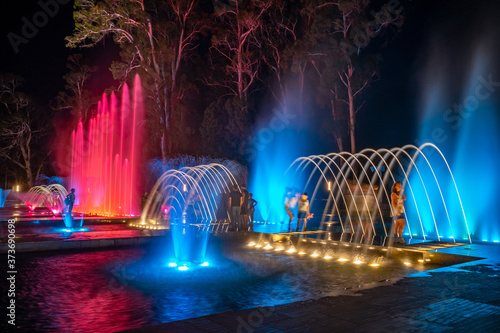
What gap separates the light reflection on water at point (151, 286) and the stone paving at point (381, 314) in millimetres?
739

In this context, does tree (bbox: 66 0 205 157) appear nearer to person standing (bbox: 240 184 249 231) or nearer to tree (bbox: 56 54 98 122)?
tree (bbox: 56 54 98 122)

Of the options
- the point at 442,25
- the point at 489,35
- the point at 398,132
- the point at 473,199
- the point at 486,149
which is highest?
the point at 442,25

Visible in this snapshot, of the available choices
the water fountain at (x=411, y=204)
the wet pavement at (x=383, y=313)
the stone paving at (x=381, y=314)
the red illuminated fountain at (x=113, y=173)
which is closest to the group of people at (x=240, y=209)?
the water fountain at (x=411, y=204)

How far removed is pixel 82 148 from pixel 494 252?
47.8 m

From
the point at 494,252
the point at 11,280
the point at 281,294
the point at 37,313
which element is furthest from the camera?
the point at 494,252

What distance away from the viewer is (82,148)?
165 feet

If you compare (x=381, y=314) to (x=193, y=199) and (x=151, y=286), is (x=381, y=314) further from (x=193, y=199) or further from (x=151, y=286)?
(x=193, y=199)

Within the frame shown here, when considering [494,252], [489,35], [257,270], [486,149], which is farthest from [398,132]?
[257,270]

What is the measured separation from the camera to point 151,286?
7.88m

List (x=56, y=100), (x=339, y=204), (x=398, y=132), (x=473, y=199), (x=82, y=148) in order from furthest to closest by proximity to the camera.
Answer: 1. (x=56, y=100)
2. (x=82, y=148)
3. (x=398, y=132)
4. (x=339, y=204)
5. (x=473, y=199)

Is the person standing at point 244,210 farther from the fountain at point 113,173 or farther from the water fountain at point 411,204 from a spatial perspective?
the fountain at point 113,173

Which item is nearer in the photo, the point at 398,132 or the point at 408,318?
the point at 408,318

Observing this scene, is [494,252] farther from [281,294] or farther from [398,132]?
[398,132]

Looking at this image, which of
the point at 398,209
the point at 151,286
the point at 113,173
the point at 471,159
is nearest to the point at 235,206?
the point at 398,209
